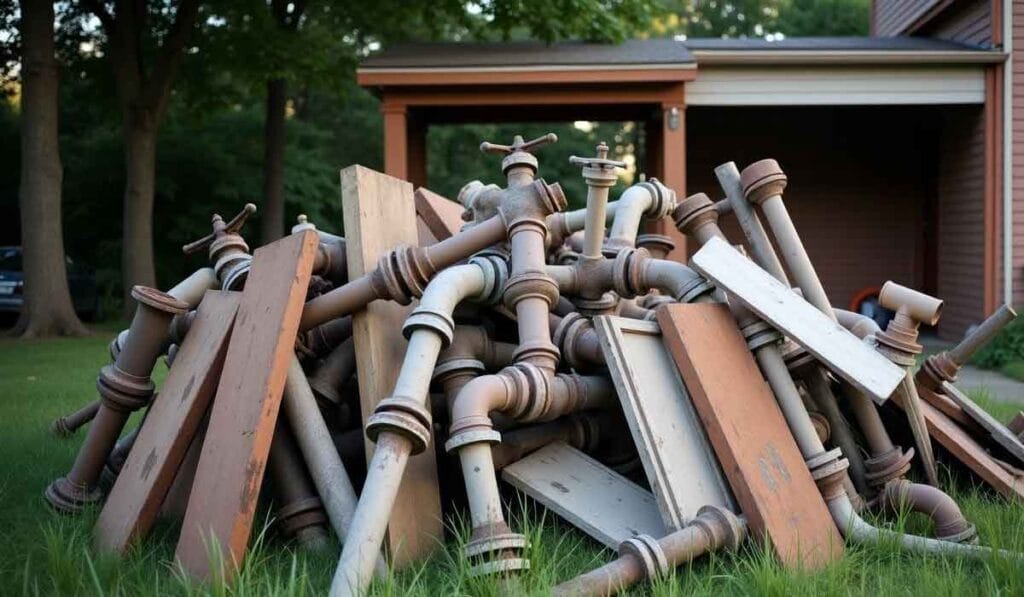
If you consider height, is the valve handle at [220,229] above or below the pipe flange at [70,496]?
above

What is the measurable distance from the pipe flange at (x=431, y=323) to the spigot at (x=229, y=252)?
3.23 feet

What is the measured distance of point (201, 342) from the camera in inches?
135

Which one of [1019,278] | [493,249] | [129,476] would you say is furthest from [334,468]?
[1019,278]

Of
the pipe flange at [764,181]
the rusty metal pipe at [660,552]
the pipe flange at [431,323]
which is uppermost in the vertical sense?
the pipe flange at [764,181]

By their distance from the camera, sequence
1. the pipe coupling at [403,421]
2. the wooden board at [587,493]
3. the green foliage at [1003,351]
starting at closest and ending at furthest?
1. the pipe coupling at [403,421]
2. the wooden board at [587,493]
3. the green foliage at [1003,351]

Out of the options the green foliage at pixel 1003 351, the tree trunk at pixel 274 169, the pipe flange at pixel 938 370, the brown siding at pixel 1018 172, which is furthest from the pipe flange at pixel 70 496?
the tree trunk at pixel 274 169

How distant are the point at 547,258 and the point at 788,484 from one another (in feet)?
4.92

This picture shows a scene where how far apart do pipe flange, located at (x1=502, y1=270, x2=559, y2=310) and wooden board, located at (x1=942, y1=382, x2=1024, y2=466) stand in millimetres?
1726

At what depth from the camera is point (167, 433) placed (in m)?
3.13

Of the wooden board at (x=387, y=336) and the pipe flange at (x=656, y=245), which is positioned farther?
the pipe flange at (x=656, y=245)

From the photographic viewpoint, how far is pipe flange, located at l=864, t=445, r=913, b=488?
3285 mm

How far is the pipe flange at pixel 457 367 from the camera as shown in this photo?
320cm

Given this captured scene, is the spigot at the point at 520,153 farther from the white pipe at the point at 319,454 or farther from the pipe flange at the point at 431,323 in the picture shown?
the white pipe at the point at 319,454

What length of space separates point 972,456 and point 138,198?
14406mm
